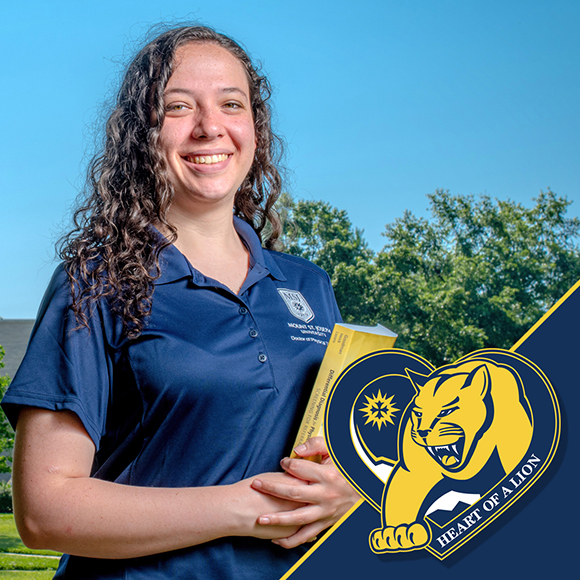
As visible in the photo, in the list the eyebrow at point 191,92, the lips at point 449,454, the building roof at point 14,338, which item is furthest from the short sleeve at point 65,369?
the building roof at point 14,338

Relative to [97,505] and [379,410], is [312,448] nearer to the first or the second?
[379,410]

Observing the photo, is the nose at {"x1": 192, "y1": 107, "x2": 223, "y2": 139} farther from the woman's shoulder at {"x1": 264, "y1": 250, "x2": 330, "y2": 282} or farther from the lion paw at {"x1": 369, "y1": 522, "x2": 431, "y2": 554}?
the lion paw at {"x1": 369, "y1": 522, "x2": 431, "y2": 554}

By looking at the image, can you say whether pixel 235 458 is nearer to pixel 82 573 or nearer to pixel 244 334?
pixel 244 334

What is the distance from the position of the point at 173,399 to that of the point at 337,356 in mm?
371

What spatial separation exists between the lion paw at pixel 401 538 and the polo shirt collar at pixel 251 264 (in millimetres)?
692

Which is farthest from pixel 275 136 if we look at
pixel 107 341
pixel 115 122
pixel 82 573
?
pixel 82 573

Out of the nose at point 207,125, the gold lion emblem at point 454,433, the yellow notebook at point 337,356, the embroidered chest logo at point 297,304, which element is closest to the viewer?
the gold lion emblem at point 454,433

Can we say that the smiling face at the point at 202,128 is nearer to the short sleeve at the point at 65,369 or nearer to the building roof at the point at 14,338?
the short sleeve at the point at 65,369

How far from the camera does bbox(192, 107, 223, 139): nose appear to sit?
1550mm

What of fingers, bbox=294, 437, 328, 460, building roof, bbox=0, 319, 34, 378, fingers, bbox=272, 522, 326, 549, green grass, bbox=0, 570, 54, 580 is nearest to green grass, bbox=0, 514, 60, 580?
green grass, bbox=0, 570, 54, 580

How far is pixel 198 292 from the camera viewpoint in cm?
152

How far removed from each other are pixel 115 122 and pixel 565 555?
153cm

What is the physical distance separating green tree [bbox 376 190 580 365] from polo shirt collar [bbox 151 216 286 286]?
25.7 metres

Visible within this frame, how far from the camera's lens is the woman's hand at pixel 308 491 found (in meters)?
1.30
